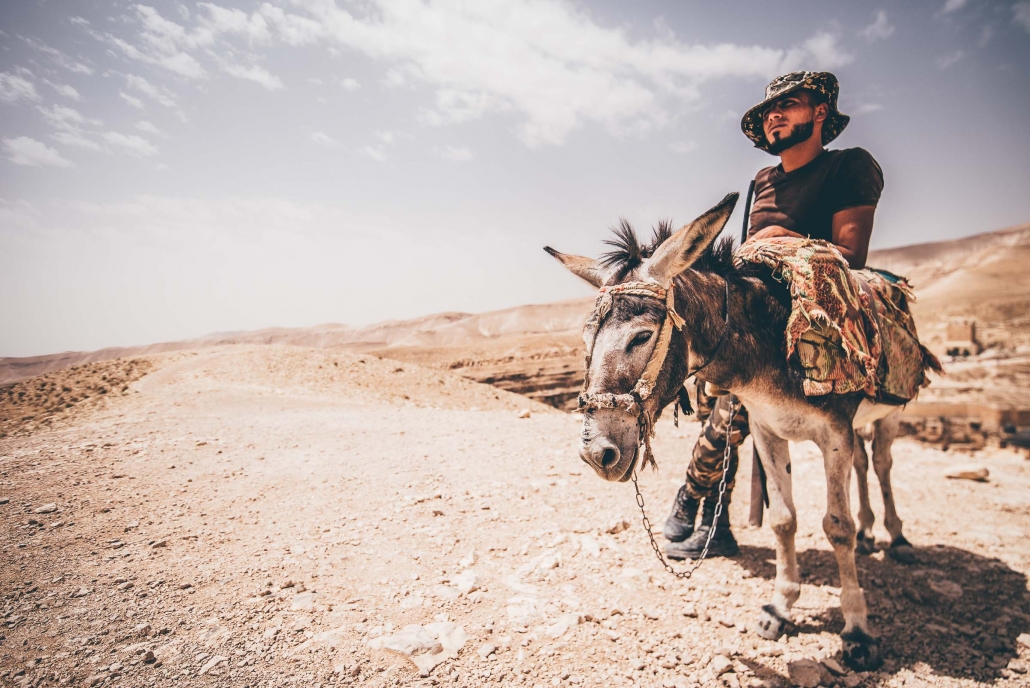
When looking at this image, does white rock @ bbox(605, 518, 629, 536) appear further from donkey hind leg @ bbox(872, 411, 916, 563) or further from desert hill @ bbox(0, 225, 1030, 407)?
desert hill @ bbox(0, 225, 1030, 407)

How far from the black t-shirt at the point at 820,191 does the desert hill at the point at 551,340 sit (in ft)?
39.8

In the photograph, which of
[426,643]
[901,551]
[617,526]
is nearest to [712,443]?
[617,526]

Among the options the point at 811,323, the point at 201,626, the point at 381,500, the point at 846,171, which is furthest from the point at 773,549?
the point at 201,626

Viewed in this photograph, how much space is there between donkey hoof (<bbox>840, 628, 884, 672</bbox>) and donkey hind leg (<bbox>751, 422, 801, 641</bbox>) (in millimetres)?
317

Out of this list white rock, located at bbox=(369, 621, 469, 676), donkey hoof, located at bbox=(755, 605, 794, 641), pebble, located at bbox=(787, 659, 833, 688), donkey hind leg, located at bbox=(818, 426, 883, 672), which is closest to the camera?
white rock, located at bbox=(369, 621, 469, 676)

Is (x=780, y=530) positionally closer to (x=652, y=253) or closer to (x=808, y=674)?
(x=808, y=674)

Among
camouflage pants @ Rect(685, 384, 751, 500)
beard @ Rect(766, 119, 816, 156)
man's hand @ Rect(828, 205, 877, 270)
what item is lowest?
camouflage pants @ Rect(685, 384, 751, 500)

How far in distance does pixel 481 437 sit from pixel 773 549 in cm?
383

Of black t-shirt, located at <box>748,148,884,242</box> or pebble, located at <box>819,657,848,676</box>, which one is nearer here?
pebble, located at <box>819,657,848,676</box>

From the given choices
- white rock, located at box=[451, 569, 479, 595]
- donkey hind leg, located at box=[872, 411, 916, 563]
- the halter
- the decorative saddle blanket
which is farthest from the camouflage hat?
white rock, located at box=[451, 569, 479, 595]

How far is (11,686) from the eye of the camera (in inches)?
83.4

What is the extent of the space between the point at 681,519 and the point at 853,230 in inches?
109

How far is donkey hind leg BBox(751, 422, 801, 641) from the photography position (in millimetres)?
2959

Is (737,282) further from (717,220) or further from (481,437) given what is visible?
(481,437)
